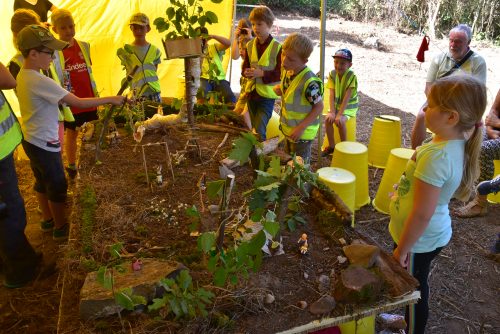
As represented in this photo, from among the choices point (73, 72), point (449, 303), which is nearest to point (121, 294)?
point (449, 303)

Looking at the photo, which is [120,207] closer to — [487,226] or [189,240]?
[189,240]

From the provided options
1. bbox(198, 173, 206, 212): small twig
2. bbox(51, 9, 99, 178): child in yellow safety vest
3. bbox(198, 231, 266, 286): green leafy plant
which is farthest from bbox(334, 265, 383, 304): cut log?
bbox(51, 9, 99, 178): child in yellow safety vest

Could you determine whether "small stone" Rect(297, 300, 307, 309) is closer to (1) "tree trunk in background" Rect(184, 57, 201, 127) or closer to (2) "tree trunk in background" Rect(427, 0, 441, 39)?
(1) "tree trunk in background" Rect(184, 57, 201, 127)

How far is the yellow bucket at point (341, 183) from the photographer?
321 centimetres

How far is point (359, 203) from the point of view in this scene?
414 centimetres

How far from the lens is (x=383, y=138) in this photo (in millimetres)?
4914

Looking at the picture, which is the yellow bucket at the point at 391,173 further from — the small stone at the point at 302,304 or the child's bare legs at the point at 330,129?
the small stone at the point at 302,304

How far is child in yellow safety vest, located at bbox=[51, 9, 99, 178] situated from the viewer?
3.76 meters

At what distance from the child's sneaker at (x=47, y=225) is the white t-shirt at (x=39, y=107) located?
3.08 ft

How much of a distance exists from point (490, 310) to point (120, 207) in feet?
9.04

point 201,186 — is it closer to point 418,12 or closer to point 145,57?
point 145,57

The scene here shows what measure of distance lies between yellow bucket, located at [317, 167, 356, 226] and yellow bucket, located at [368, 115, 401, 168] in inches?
69.9

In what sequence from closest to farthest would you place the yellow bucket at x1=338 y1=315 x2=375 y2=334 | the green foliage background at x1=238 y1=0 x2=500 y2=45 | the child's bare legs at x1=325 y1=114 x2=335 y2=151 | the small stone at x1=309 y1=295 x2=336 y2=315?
the small stone at x1=309 y1=295 x2=336 y2=315 < the yellow bucket at x1=338 y1=315 x2=375 y2=334 < the child's bare legs at x1=325 y1=114 x2=335 y2=151 < the green foliage background at x1=238 y1=0 x2=500 y2=45

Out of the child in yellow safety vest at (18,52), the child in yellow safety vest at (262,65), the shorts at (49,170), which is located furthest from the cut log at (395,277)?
the child in yellow safety vest at (18,52)
